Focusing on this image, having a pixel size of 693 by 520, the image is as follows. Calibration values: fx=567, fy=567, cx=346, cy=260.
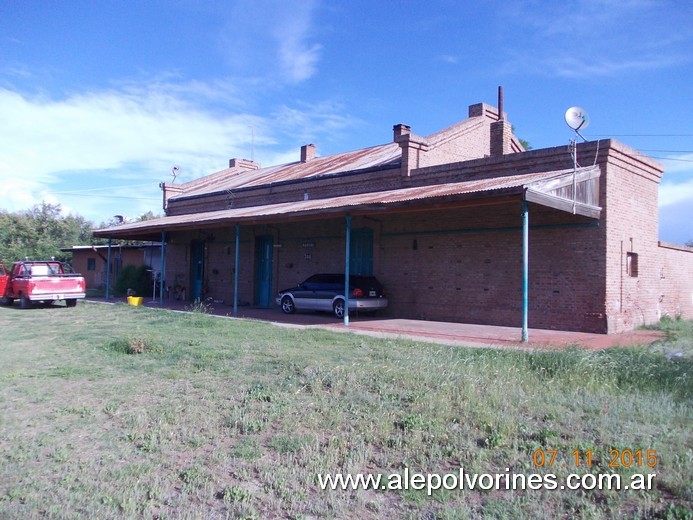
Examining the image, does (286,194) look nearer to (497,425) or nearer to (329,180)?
(329,180)

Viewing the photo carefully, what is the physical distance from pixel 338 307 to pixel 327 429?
11.9 metres

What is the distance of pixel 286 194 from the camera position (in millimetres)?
23219

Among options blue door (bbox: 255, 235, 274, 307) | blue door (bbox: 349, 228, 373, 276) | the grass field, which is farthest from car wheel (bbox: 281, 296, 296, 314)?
the grass field

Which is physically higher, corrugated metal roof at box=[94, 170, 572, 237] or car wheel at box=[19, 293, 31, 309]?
corrugated metal roof at box=[94, 170, 572, 237]

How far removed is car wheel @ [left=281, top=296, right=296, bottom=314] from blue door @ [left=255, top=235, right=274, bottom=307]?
310 cm

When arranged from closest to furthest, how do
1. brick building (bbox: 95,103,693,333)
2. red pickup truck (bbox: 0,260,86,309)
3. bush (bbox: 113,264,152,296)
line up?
brick building (bbox: 95,103,693,333) → red pickup truck (bbox: 0,260,86,309) → bush (bbox: 113,264,152,296)

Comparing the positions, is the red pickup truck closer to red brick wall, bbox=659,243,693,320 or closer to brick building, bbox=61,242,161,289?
brick building, bbox=61,242,161,289

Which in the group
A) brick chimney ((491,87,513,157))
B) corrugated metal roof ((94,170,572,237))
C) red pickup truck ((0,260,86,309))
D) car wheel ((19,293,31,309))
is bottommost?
car wheel ((19,293,31,309))

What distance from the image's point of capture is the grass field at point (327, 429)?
14.1ft
